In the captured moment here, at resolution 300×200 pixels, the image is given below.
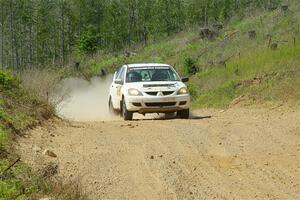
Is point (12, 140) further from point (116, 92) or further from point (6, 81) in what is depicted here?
point (116, 92)

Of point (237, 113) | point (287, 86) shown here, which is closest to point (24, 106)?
point (237, 113)

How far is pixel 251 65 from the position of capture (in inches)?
810

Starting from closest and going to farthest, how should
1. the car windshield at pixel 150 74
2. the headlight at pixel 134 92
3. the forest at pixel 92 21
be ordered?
1. the headlight at pixel 134 92
2. the car windshield at pixel 150 74
3. the forest at pixel 92 21

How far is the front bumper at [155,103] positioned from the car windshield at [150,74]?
1080 millimetres

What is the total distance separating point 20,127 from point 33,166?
258cm

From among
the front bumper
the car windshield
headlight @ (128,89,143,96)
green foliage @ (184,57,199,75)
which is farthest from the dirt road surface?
green foliage @ (184,57,199,75)

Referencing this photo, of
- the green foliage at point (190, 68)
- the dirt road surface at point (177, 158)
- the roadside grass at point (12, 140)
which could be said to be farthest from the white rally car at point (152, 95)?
the green foliage at point (190, 68)

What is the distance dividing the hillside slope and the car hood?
3.16m

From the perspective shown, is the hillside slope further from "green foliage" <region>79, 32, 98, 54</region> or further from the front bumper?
"green foliage" <region>79, 32, 98, 54</region>

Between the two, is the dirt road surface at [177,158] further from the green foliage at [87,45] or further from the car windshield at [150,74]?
the green foliage at [87,45]

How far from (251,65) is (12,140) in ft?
43.3

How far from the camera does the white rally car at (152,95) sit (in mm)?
14375

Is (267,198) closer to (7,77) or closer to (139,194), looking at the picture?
(139,194)

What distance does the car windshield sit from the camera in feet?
50.8
